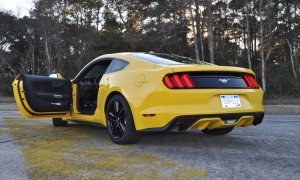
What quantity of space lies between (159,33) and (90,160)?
2857 centimetres

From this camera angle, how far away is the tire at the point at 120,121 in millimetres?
4867

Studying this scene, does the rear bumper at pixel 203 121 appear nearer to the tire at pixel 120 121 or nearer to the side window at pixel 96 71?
the tire at pixel 120 121

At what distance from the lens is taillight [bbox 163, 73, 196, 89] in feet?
14.7

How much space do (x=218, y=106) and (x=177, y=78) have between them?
24.0 inches

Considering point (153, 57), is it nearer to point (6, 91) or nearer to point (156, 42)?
point (156, 42)

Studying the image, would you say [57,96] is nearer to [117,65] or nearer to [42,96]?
[42,96]

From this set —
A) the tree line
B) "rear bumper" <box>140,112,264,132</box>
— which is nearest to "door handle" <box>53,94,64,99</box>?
"rear bumper" <box>140,112,264,132</box>

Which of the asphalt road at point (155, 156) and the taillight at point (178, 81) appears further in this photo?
the taillight at point (178, 81)

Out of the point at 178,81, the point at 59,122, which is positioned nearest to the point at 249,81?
the point at 178,81

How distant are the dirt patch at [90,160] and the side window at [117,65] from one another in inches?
41.3

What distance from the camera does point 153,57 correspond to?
17.5 ft

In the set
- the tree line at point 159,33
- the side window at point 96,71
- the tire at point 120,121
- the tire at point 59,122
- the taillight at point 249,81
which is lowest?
the tire at point 59,122

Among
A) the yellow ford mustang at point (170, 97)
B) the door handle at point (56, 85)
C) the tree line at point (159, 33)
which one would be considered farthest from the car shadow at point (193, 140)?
the tree line at point (159, 33)

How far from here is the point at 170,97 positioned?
4.43 meters
